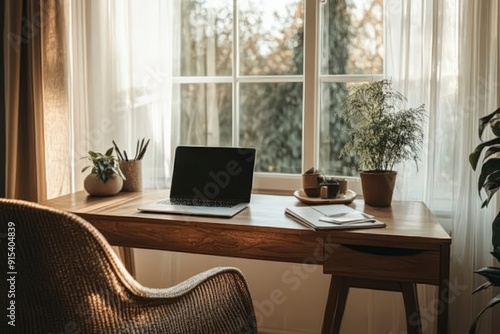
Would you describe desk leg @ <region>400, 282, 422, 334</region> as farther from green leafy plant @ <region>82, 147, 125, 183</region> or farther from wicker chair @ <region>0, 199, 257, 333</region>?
green leafy plant @ <region>82, 147, 125, 183</region>

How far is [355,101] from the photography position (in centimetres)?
192

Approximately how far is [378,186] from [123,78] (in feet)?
4.34

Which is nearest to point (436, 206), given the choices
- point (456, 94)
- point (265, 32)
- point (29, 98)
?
point (456, 94)

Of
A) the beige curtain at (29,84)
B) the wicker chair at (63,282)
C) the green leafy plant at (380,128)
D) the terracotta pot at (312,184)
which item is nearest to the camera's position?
the wicker chair at (63,282)

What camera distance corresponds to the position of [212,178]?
6.63 feet

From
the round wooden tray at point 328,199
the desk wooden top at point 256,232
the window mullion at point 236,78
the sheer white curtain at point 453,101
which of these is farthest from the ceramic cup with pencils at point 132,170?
the sheer white curtain at point 453,101

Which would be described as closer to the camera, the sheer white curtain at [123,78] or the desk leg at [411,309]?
the desk leg at [411,309]

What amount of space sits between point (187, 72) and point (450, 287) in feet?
→ 5.03

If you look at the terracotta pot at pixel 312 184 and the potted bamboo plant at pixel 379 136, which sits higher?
the potted bamboo plant at pixel 379 136

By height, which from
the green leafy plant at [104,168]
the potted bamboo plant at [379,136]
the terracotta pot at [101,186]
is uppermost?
the potted bamboo plant at [379,136]

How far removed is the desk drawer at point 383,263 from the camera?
4.90 feet

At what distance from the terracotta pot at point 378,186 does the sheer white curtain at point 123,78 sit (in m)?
0.99

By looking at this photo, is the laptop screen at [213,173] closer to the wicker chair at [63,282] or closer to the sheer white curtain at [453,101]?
the sheer white curtain at [453,101]

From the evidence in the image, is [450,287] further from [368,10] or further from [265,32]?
[265,32]
